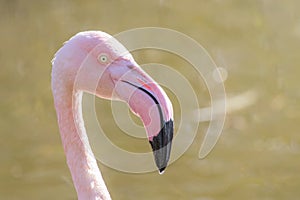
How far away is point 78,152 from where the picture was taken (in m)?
3.37

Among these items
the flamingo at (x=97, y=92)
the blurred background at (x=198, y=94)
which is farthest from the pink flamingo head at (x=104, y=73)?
the blurred background at (x=198, y=94)

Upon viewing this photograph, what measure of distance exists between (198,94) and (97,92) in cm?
319

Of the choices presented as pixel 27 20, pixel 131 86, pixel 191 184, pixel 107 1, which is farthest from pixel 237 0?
pixel 131 86

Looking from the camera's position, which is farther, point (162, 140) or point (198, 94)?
point (198, 94)

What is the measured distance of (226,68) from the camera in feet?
22.0

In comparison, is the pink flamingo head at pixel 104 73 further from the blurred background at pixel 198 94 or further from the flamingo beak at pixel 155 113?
the blurred background at pixel 198 94

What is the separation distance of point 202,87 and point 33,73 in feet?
4.70

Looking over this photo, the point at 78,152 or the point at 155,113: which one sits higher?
the point at 78,152

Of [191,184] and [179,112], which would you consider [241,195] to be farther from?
[179,112]

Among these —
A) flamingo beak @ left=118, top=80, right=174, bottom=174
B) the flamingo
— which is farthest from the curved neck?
flamingo beak @ left=118, top=80, right=174, bottom=174

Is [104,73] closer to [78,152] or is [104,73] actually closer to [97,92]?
[97,92]

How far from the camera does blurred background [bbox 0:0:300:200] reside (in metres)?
5.45

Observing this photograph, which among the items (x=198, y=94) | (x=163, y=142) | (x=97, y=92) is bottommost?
(x=163, y=142)

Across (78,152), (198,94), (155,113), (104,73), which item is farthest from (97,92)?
(198,94)
